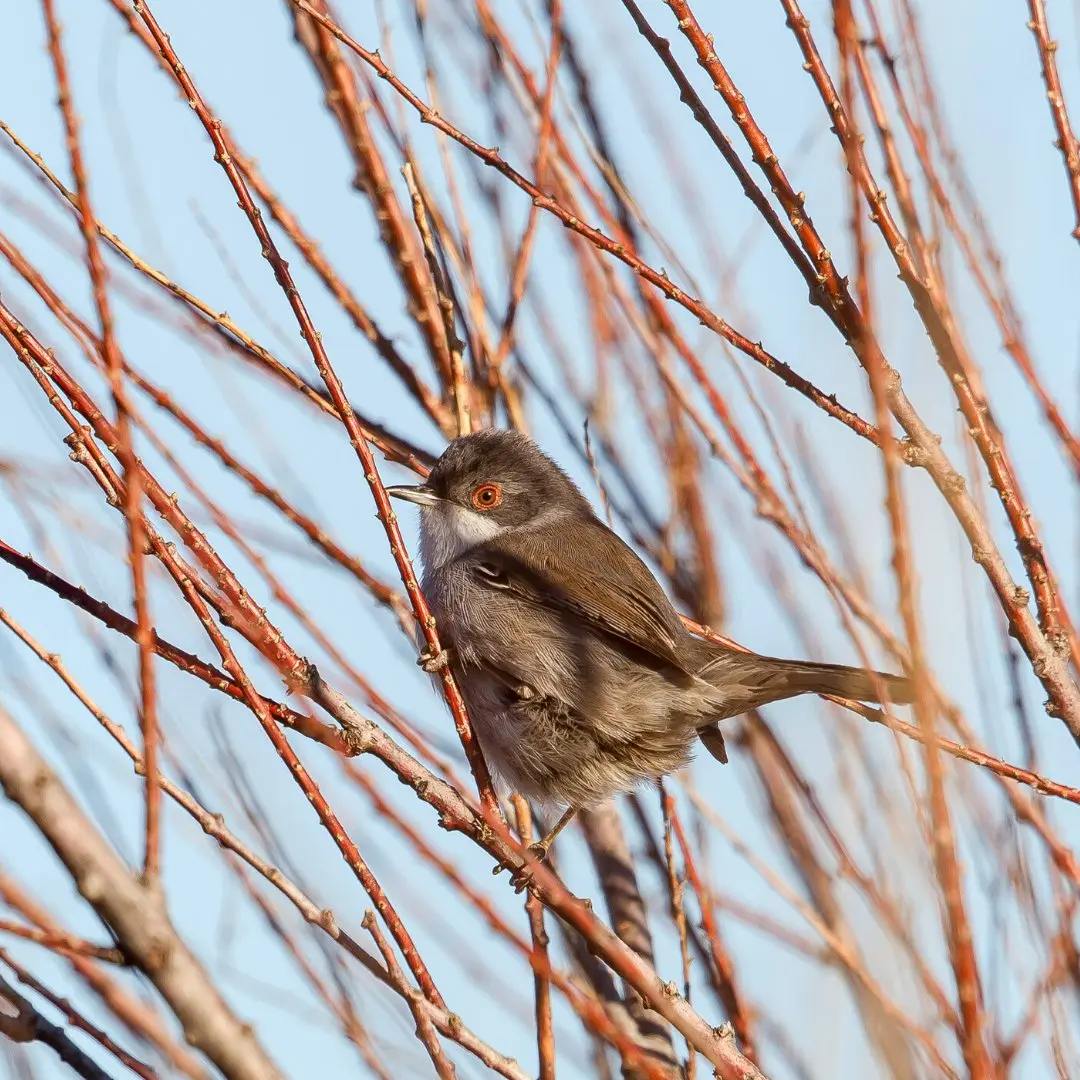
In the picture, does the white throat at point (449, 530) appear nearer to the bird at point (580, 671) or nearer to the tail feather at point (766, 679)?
the bird at point (580, 671)

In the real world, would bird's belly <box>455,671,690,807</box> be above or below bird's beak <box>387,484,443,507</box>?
below

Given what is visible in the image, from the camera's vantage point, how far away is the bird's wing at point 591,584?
4.44m

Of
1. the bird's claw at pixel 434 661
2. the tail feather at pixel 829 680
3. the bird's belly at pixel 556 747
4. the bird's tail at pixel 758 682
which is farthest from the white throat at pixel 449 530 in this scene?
the tail feather at pixel 829 680

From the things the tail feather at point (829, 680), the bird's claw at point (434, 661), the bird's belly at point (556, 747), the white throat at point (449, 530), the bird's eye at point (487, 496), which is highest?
the bird's eye at point (487, 496)

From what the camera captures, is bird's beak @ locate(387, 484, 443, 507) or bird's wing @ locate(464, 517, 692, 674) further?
bird's beak @ locate(387, 484, 443, 507)

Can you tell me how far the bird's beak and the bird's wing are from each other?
31 centimetres

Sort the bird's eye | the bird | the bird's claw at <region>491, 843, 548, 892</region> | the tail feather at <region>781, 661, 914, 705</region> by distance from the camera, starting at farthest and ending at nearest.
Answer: the bird's eye, the bird, the tail feather at <region>781, 661, 914, 705</region>, the bird's claw at <region>491, 843, 548, 892</region>

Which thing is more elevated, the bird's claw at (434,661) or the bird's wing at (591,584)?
the bird's wing at (591,584)

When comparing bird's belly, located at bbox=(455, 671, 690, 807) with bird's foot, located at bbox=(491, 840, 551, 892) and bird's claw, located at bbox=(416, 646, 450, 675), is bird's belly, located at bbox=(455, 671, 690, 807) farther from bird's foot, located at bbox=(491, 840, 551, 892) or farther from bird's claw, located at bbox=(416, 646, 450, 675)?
bird's claw, located at bbox=(416, 646, 450, 675)

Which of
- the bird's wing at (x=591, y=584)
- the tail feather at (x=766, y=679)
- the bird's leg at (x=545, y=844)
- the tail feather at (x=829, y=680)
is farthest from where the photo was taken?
the bird's wing at (x=591, y=584)

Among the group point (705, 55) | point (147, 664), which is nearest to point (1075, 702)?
point (705, 55)

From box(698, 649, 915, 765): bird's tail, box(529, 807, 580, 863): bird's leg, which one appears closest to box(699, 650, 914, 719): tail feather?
box(698, 649, 915, 765): bird's tail

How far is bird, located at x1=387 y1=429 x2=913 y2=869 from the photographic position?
13.8ft

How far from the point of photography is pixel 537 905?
3.23 meters
